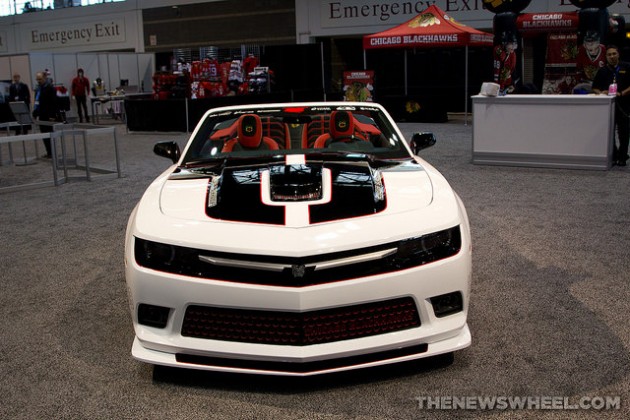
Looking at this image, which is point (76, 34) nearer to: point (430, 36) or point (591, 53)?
point (430, 36)

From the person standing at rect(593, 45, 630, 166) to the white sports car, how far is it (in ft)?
23.8

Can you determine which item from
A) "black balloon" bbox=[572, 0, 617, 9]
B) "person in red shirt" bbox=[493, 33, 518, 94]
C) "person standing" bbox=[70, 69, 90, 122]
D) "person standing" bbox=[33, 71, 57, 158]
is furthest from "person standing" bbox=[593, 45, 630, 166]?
"person standing" bbox=[70, 69, 90, 122]

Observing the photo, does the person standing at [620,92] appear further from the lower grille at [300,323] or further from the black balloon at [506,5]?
the lower grille at [300,323]

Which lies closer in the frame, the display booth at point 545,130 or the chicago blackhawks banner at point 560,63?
the display booth at point 545,130

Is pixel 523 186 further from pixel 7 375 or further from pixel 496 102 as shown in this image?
pixel 7 375

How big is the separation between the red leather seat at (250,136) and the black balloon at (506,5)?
10.5 m

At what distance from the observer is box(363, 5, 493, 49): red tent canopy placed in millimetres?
17250

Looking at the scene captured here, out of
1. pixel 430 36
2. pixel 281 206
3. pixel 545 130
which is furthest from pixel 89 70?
pixel 281 206

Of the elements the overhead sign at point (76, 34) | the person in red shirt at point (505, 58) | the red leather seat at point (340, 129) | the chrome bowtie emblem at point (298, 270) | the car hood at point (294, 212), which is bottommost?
the chrome bowtie emblem at point (298, 270)

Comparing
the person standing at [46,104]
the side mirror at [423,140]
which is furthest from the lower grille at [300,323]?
the person standing at [46,104]

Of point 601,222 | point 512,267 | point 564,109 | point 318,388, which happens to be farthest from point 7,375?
point 564,109

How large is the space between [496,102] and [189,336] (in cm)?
818

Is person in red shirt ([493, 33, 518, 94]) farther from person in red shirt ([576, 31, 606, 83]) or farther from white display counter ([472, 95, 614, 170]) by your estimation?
white display counter ([472, 95, 614, 170])

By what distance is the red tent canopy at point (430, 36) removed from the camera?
56.6 ft
